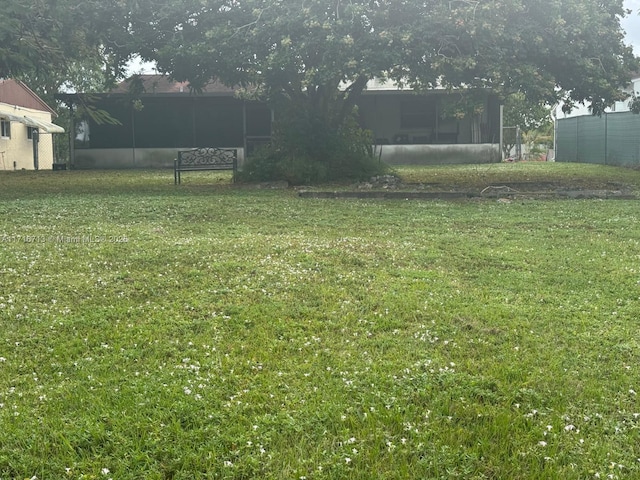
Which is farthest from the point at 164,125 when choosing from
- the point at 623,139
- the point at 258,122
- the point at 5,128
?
the point at 623,139

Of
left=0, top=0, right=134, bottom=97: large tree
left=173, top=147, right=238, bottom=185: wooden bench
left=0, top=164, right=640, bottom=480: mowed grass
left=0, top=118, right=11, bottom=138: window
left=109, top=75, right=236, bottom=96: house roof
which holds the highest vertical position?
left=109, top=75, right=236, bottom=96: house roof

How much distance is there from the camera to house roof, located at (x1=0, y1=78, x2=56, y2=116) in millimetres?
28750

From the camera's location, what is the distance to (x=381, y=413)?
304 centimetres

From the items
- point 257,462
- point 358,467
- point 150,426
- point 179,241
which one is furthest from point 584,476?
point 179,241

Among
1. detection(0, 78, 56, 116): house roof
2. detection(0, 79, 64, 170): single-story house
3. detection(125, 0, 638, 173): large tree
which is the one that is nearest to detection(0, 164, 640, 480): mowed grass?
detection(125, 0, 638, 173): large tree

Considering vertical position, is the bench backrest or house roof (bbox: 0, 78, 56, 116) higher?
house roof (bbox: 0, 78, 56, 116)

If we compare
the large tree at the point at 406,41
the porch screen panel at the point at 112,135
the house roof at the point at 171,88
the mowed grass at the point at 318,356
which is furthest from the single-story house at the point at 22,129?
the mowed grass at the point at 318,356

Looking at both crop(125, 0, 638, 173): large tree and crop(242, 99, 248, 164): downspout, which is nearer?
crop(125, 0, 638, 173): large tree

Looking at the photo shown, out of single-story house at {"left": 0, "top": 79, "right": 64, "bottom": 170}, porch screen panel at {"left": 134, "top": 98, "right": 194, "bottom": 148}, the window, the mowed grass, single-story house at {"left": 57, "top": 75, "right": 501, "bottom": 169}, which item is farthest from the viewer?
single-story house at {"left": 0, "top": 79, "right": 64, "bottom": 170}

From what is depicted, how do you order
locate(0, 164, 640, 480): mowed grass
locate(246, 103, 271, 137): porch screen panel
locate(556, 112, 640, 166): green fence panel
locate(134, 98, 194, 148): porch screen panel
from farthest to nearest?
1. locate(246, 103, 271, 137): porch screen panel
2. locate(134, 98, 194, 148): porch screen panel
3. locate(556, 112, 640, 166): green fence panel
4. locate(0, 164, 640, 480): mowed grass

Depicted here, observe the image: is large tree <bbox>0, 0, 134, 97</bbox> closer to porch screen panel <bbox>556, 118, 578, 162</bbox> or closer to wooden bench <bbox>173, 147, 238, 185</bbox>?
wooden bench <bbox>173, 147, 238, 185</bbox>

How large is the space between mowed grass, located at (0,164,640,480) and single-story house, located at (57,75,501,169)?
19523mm

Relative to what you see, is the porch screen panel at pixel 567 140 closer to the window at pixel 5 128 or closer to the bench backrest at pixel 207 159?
the bench backrest at pixel 207 159

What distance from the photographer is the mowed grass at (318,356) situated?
2.72 m
